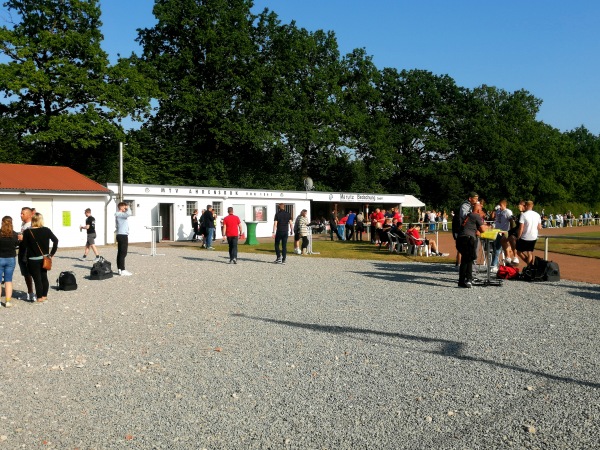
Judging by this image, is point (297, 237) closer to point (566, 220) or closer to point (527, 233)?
point (527, 233)

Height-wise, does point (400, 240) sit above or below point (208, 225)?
below

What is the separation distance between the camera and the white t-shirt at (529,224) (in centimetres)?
1361

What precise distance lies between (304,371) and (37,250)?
6.83 meters

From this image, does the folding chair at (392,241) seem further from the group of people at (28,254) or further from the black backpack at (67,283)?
the group of people at (28,254)

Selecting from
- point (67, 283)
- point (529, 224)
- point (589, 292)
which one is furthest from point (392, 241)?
point (67, 283)

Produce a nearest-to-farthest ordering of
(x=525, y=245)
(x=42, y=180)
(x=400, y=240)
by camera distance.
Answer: (x=525, y=245), (x=400, y=240), (x=42, y=180)

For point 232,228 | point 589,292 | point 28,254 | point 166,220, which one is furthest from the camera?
point 166,220

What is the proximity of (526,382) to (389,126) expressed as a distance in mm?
55211

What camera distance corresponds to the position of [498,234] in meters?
14.6

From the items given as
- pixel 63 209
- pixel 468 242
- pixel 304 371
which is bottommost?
pixel 304 371

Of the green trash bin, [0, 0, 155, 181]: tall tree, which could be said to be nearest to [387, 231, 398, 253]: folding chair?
the green trash bin

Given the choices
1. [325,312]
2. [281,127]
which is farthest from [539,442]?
[281,127]

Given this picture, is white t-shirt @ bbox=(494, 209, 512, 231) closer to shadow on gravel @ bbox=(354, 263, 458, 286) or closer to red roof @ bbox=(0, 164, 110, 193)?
shadow on gravel @ bbox=(354, 263, 458, 286)

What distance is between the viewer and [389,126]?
59500 mm
